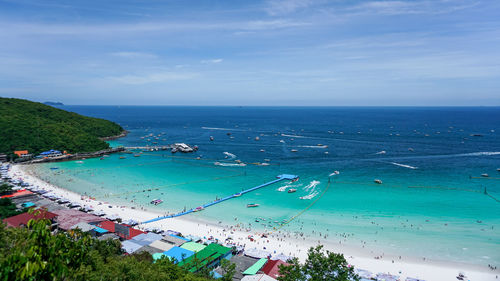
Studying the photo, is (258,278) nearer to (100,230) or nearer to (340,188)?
(100,230)

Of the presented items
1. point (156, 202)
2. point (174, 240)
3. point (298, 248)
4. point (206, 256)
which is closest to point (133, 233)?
point (174, 240)

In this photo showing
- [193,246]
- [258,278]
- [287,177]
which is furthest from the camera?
[287,177]

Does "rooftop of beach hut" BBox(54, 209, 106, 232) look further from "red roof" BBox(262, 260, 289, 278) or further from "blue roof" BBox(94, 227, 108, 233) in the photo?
"red roof" BBox(262, 260, 289, 278)

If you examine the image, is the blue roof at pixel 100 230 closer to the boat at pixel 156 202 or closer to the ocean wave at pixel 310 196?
the boat at pixel 156 202

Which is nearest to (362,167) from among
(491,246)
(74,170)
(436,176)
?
(436,176)

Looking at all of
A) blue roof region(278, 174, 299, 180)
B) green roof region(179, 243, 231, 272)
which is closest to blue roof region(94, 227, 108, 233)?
green roof region(179, 243, 231, 272)

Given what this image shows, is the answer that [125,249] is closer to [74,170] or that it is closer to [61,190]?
[61,190]

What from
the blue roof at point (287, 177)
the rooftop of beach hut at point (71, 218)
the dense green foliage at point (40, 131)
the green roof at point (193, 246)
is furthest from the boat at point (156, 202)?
the dense green foliage at point (40, 131)
